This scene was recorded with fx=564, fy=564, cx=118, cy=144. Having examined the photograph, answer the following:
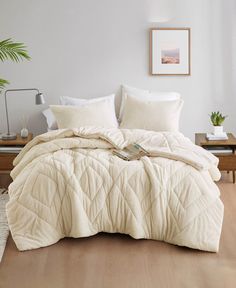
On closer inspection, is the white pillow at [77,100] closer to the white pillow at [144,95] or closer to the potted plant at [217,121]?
the white pillow at [144,95]

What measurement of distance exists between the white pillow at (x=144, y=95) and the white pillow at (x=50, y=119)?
2.28 ft

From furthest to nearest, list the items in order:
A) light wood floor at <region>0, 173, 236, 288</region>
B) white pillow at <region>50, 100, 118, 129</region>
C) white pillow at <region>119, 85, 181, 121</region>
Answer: white pillow at <region>119, 85, 181, 121</region> < white pillow at <region>50, 100, 118, 129</region> < light wood floor at <region>0, 173, 236, 288</region>

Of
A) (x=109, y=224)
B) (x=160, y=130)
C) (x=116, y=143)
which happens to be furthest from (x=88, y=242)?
(x=160, y=130)

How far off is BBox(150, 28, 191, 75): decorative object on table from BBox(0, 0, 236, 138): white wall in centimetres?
7

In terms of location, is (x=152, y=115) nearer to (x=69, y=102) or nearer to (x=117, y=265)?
(x=69, y=102)

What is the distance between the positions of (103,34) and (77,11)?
0.37 m

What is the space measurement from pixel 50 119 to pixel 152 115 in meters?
1.12

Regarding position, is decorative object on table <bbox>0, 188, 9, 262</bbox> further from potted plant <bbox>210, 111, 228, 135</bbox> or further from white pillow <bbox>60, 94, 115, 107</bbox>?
potted plant <bbox>210, 111, 228, 135</bbox>

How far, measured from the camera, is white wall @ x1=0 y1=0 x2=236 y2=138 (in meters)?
6.05

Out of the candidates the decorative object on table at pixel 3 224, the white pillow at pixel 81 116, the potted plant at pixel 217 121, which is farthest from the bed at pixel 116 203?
the potted plant at pixel 217 121

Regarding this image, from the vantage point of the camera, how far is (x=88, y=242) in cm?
408

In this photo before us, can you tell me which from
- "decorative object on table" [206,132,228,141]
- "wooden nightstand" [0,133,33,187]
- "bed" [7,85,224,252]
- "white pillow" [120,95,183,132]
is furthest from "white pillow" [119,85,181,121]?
"bed" [7,85,224,252]

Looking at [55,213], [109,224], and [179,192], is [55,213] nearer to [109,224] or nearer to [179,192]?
[109,224]

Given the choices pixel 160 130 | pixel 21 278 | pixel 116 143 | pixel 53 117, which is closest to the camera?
pixel 21 278
